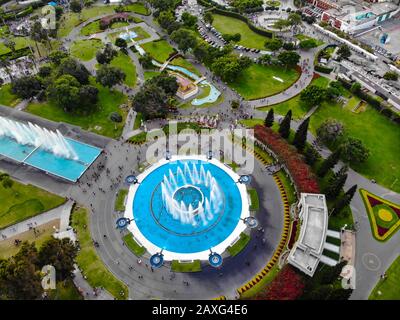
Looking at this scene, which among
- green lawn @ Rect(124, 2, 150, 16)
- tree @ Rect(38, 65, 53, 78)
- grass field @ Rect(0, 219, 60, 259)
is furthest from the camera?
green lawn @ Rect(124, 2, 150, 16)

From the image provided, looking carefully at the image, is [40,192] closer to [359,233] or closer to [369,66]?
[359,233]

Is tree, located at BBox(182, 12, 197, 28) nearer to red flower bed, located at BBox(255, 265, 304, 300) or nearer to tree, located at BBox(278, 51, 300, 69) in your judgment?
tree, located at BBox(278, 51, 300, 69)

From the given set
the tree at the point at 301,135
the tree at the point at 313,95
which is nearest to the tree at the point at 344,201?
the tree at the point at 301,135

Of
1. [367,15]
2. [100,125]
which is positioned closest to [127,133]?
[100,125]

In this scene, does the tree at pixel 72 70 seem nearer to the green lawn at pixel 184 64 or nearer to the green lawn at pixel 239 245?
the green lawn at pixel 184 64

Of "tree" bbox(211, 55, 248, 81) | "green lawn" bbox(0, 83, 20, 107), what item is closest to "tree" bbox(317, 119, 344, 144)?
"tree" bbox(211, 55, 248, 81)

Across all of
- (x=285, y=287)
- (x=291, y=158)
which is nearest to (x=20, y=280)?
(x=285, y=287)

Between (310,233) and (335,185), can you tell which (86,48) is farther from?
(310,233)
